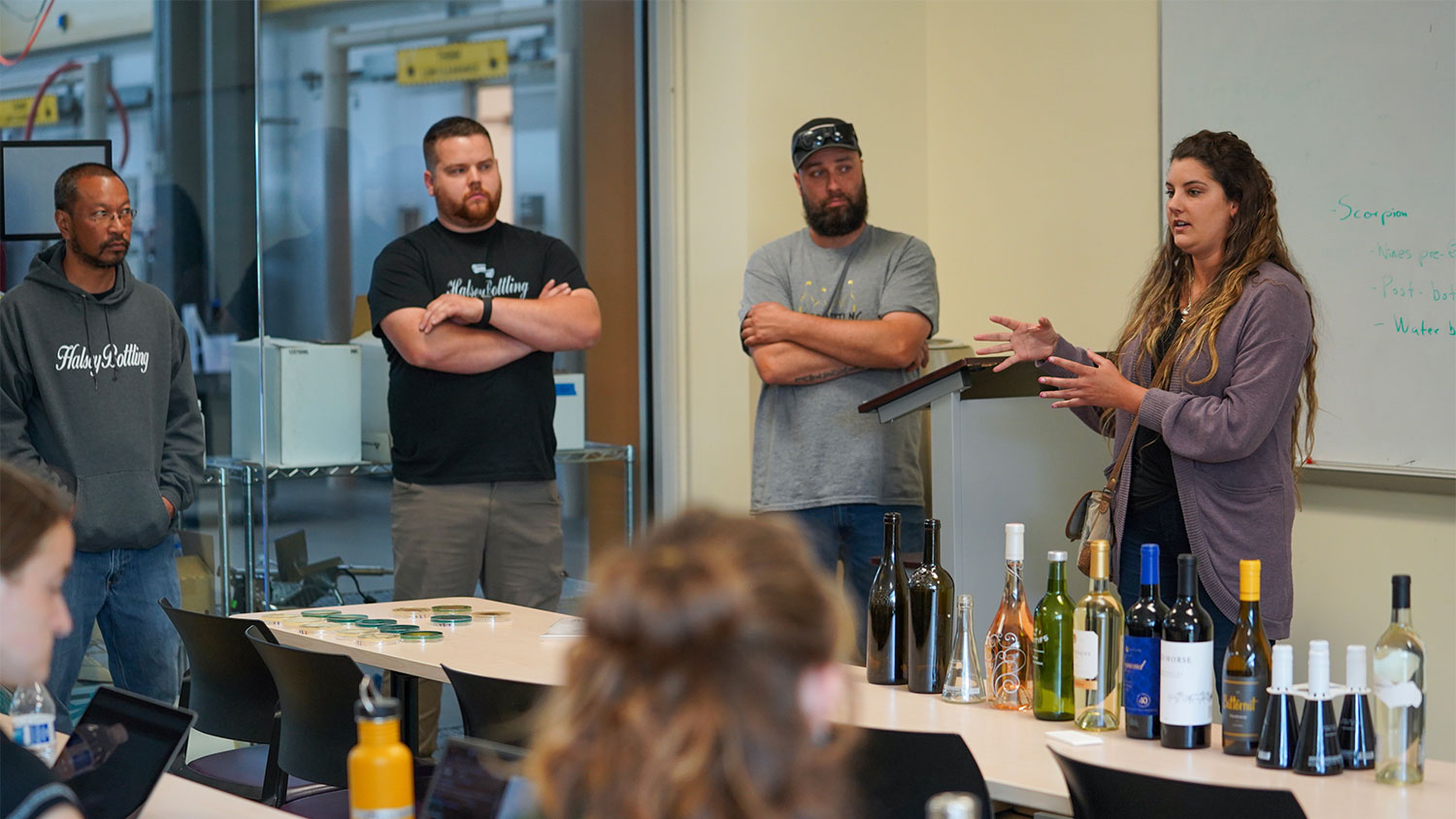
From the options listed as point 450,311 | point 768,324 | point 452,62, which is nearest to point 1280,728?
point 768,324

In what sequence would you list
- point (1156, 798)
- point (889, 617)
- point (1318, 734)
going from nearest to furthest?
point (1156, 798)
point (1318, 734)
point (889, 617)

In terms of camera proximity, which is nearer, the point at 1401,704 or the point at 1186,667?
the point at 1401,704

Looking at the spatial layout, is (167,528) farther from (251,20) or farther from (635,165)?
(635,165)

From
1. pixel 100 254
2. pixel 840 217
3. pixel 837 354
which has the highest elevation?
pixel 840 217

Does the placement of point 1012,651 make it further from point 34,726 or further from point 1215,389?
point 34,726

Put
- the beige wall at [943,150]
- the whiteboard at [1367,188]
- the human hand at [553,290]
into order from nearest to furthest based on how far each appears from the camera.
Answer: the whiteboard at [1367,188], the human hand at [553,290], the beige wall at [943,150]

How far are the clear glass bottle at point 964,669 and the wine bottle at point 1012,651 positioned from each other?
0.04 m

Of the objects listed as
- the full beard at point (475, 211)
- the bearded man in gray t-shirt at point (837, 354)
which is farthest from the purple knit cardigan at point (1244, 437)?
the full beard at point (475, 211)

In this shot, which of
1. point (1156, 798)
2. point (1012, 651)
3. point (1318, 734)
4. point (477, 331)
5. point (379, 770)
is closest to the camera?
point (379, 770)

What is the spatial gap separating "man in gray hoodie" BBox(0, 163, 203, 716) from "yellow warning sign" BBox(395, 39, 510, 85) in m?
1.28

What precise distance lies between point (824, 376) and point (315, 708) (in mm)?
1943

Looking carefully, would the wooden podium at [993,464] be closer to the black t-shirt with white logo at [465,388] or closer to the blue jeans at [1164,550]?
the blue jeans at [1164,550]

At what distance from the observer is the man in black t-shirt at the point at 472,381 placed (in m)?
3.77

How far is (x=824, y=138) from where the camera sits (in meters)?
4.15
